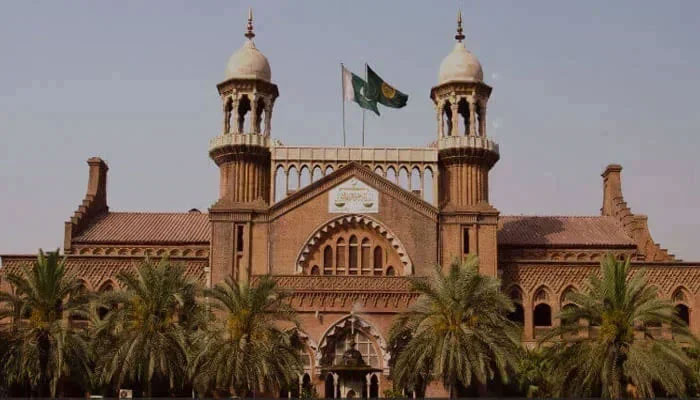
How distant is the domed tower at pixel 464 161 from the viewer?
55562 millimetres

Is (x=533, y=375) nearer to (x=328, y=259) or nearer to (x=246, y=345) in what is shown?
(x=328, y=259)

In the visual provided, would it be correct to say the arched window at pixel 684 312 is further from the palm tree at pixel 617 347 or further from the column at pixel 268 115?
the column at pixel 268 115

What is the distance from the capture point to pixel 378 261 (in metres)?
55.7

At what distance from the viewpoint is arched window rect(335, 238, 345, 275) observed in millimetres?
55303

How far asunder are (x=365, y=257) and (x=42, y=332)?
1945cm

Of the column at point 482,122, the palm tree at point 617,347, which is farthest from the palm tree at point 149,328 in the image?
the column at point 482,122

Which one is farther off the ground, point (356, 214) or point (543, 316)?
point (356, 214)

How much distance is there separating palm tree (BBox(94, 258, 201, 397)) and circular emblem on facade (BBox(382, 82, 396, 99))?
19.7 metres

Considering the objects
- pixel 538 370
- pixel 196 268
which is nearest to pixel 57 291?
pixel 196 268

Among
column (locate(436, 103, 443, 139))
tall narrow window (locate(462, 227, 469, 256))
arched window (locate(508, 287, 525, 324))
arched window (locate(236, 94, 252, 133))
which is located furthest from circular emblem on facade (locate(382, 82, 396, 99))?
arched window (locate(508, 287, 525, 324))

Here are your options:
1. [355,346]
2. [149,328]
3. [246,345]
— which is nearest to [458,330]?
[246,345]

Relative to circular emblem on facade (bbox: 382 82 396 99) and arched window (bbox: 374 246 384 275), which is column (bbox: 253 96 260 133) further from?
arched window (bbox: 374 246 384 275)

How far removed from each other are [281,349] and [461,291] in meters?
8.15

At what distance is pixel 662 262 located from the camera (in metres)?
57.1
